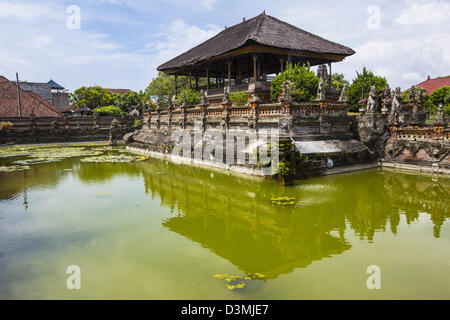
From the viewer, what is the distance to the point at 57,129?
28500 mm

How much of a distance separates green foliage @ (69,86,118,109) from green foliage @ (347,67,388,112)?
35.7 m

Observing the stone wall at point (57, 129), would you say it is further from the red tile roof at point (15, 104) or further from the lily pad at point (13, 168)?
the lily pad at point (13, 168)

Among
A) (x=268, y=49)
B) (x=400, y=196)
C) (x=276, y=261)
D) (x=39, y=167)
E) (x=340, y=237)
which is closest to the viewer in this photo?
(x=276, y=261)

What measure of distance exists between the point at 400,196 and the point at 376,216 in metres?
2.17

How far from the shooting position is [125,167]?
47.1 ft

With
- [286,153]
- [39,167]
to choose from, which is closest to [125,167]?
[39,167]

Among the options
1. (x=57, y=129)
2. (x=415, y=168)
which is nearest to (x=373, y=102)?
(x=415, y=168)

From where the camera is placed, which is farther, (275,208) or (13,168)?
(13,168)

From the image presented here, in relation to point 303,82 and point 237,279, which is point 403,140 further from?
point 237,279

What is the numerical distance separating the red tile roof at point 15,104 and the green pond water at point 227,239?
27.1 meters

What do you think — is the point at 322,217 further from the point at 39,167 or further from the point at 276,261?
the point at 39,167

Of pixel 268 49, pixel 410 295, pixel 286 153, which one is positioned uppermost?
pixel 268 49

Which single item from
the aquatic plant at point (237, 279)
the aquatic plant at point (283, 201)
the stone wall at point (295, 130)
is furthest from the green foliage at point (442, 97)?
the aquatic plant at point (237, 279)

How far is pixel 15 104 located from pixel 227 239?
36305 mm
